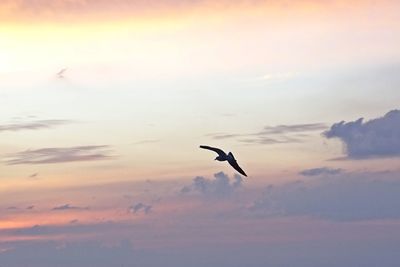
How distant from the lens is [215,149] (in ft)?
362

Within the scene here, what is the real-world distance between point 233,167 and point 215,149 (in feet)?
24.2

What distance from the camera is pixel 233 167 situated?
11662cm
